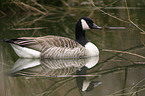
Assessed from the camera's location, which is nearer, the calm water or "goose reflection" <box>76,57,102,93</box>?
the calm water

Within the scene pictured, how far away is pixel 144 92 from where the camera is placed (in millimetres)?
4910

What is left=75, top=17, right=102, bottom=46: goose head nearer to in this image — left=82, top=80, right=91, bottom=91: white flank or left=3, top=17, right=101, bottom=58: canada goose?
left=3, top=17, right=101, bottom=58: canada goose

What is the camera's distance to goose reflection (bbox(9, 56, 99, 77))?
239 inches

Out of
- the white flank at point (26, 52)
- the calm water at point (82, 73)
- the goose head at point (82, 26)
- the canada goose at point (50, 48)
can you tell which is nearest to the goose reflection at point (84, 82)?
the calm water at point (82, 73)

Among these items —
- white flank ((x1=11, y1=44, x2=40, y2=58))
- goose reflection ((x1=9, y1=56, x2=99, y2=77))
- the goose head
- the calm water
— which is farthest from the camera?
the goose head

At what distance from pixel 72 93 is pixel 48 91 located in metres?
0.44

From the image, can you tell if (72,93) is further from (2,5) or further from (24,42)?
(2,5)

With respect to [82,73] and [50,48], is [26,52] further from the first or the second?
[82,73]

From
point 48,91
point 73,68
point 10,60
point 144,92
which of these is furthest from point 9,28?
point 144,92

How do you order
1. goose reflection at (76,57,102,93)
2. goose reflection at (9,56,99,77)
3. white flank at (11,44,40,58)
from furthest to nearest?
white flank at (11,44,40,58), goose reflection at (9,56,99,77), goose reflection at (76,57,102,93)

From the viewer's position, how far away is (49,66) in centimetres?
662

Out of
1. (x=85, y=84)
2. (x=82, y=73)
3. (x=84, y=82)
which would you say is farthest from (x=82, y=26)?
(x=85, y=84)

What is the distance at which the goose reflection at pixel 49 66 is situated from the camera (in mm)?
6068

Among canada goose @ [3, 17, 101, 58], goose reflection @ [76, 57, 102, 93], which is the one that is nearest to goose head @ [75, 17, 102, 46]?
canada goose @ [3, 17, 101, 58]
